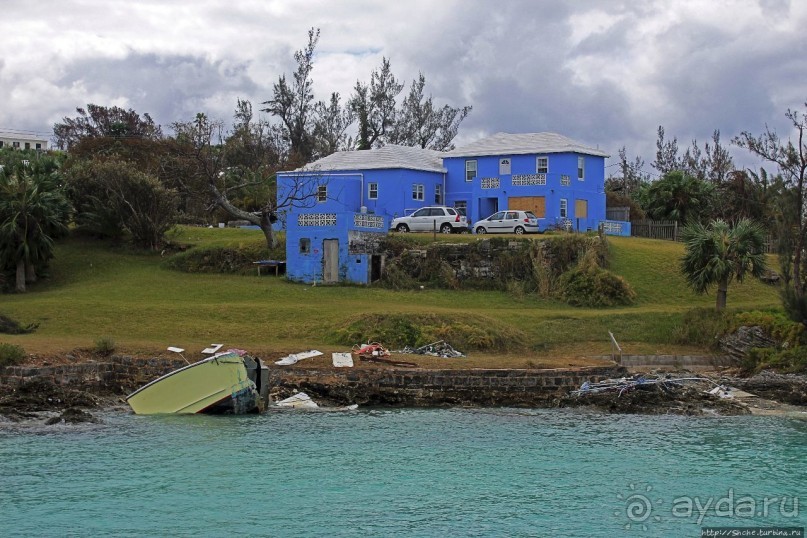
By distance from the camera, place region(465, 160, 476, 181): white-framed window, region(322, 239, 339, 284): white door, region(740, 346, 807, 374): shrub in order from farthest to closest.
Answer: region(465, 160, 476, 181): white-framed window, region(322, 239, 339, 284): white door, region(740, 346, 807, 374): shrub

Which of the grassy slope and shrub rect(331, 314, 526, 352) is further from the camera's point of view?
the grassy slope

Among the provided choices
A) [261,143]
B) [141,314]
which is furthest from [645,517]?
[261,143]

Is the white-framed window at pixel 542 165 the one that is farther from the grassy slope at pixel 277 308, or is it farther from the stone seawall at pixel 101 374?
the stone seawall at pixel 101 374

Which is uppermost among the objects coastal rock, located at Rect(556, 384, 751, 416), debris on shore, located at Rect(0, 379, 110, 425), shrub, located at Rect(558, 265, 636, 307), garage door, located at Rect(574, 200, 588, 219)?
garage door, located at Rect(574, 200, 588, 219)

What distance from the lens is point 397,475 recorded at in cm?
1850

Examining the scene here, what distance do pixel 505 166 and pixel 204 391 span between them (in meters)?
35.2

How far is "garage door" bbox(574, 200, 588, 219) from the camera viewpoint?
54.7 metres

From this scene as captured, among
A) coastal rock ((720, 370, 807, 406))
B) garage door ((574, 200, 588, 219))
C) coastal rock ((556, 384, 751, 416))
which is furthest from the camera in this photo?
garage door ((574, 200, 588, 219))

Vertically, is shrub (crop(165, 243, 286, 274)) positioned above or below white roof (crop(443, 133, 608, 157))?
below

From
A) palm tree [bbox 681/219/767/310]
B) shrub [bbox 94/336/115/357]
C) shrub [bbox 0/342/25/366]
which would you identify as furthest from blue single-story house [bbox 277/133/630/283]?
shrub [bbox 0/342/25/366]

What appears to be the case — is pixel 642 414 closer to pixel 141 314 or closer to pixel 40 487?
pixel 40 487

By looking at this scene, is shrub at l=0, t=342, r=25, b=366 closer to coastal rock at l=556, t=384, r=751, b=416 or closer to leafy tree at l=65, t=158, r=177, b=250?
coastal rock at l=556, t=384, r=751, b=416

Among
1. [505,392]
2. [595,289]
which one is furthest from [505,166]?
[505,392]

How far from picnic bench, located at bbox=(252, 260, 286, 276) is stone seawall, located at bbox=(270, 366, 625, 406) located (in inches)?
655
